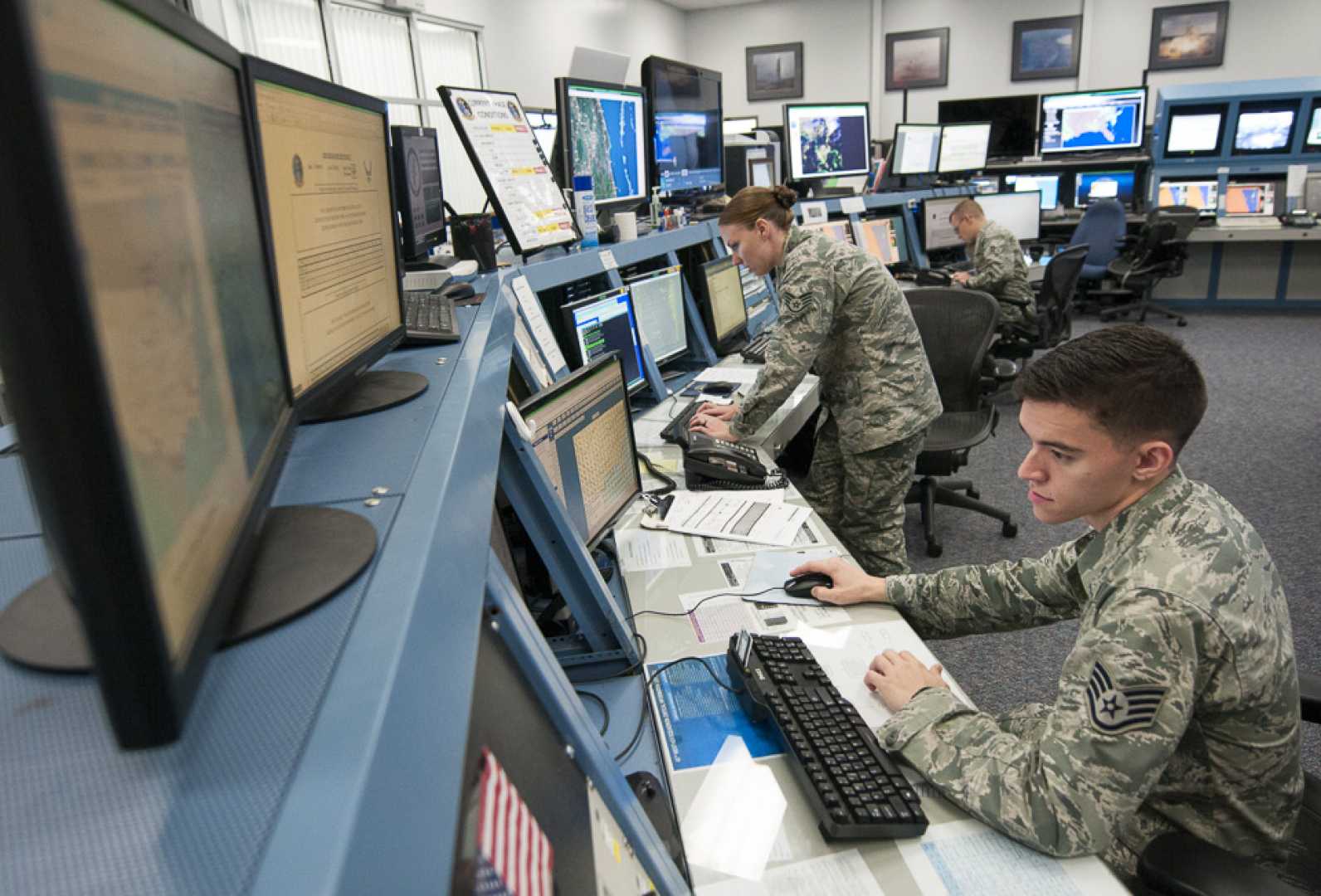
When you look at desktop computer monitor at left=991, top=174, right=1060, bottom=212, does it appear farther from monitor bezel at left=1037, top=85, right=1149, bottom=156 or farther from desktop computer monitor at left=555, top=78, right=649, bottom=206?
desktop computer monitor at left=555, top=78, right=649, bottom=206

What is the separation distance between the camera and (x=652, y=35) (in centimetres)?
927

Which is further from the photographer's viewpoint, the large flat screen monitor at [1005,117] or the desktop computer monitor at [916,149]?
the large flat screen monitor at [1005,117]

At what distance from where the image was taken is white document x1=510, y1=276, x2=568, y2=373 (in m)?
1.80

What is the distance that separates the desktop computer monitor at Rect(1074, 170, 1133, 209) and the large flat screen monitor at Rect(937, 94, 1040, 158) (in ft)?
3.39

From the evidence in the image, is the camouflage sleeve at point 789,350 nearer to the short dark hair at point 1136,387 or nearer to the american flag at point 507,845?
the short dark hair at point 1136,387

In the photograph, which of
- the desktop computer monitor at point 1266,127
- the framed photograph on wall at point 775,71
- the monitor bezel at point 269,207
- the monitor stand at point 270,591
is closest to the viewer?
the monitor stand at point 270,591

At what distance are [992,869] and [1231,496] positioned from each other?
3201 mm

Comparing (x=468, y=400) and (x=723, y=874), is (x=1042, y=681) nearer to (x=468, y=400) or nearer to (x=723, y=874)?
(x=723, y=874)

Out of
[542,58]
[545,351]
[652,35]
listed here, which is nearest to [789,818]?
[545,351]

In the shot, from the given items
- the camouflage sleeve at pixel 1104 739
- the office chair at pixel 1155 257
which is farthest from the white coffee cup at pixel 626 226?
the office chair at pixel 1155 257

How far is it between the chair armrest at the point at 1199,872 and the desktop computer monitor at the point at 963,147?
5.28 m

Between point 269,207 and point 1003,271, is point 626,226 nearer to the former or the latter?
point 269,207

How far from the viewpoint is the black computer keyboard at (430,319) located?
3.84 feet

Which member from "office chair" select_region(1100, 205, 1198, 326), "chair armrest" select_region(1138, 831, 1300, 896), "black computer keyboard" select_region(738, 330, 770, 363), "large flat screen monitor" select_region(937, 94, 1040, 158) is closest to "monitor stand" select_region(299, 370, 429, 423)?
"chair armrest" select_region(1138, 831, 1300, 896)
